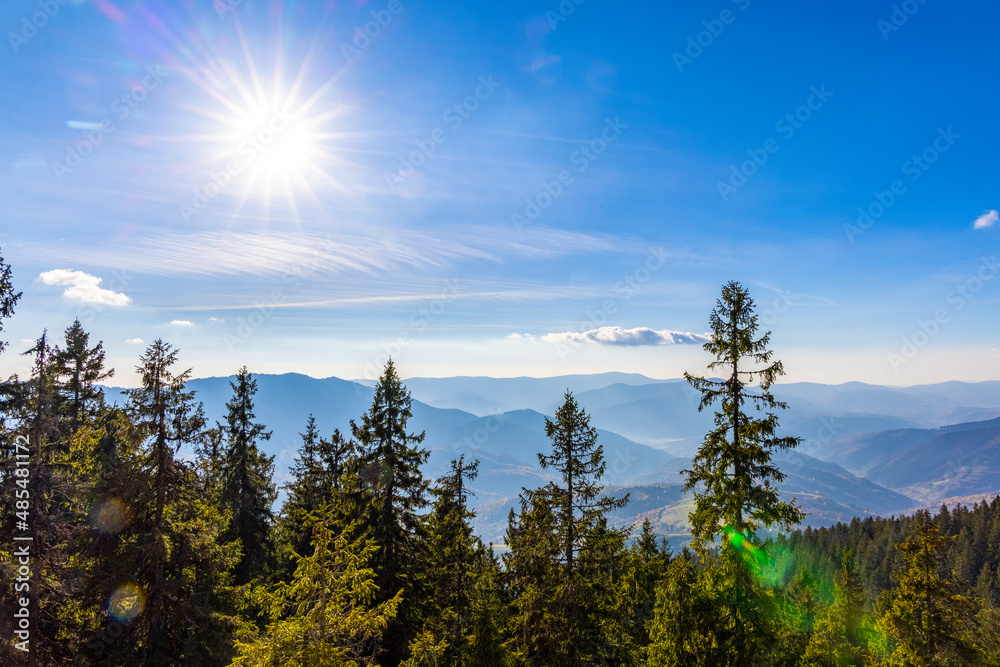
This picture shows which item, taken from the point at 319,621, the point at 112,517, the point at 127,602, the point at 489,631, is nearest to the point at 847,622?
the point at 489,631

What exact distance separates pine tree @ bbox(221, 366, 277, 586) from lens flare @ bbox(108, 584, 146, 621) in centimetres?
1017

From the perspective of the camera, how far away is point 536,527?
1731cm

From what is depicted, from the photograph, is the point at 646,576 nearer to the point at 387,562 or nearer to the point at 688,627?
the point at 688,627

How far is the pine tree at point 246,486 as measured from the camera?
25.1 metres

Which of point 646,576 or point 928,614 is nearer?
point 928,614

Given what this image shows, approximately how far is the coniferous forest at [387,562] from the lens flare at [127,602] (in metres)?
0.04

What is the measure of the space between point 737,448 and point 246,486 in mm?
24438

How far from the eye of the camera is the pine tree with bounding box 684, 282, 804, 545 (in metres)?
13.7

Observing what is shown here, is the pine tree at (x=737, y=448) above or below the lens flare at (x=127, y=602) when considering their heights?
above

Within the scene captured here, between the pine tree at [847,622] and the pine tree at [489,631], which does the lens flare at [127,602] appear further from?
the pine tree at [847,622]

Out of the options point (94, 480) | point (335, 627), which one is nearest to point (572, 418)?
point (335, 627)

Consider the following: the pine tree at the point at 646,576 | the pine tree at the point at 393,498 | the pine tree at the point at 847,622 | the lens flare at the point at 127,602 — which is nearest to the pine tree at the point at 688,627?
the pine tree at the point at 393,498

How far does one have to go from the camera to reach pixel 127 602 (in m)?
14.5

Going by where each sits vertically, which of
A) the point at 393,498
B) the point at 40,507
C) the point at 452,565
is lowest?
the point at 452,565
